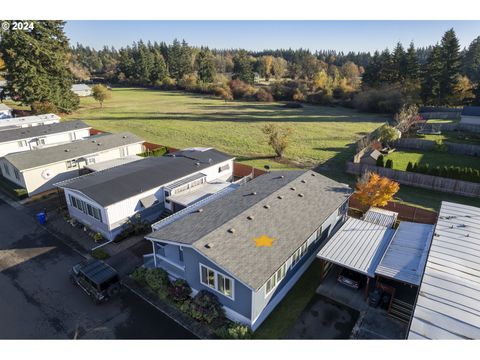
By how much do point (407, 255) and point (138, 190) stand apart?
1972 centimetres

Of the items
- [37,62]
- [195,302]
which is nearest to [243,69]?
[37,62]

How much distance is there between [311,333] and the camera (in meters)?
15.2

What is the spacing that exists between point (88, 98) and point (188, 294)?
102 metres

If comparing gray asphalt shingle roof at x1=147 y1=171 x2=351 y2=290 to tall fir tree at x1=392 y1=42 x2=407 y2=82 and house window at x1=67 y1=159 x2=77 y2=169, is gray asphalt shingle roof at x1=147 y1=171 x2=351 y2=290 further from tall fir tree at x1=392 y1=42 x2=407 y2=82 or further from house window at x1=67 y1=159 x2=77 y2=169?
tall fir tree at x1=392 y1=42 x2=407 y2=82

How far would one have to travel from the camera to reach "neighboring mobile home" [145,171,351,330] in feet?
49.1

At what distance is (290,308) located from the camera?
16.8 metres

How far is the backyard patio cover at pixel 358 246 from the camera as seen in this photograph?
1717 centimetres

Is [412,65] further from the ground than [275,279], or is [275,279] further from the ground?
[412,65]

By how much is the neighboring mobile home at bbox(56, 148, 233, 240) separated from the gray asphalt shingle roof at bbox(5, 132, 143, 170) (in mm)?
6888

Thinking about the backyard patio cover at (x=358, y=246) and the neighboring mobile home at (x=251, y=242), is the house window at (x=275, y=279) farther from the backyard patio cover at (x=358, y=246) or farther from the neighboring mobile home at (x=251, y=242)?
the backyard patio cover at (x=358, y=246)

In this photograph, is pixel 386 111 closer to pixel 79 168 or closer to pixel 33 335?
pixel 79 168

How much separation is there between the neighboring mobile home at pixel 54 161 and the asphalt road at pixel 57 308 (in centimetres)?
1052

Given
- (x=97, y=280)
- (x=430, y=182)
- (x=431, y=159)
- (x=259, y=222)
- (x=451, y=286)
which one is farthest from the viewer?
(x=431, y=159)

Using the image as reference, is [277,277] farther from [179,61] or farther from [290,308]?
Answer: [179,61]
